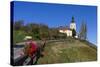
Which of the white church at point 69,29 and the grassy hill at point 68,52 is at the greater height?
the white church at point 69,29

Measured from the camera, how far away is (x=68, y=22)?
2416 millimetres

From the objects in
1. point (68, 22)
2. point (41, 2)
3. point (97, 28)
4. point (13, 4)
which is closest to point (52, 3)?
point (41, 2)

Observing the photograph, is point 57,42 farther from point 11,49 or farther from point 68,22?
point 11,49

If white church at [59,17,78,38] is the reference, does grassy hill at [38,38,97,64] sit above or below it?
below

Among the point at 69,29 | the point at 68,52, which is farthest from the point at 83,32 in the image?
the point at 68,52

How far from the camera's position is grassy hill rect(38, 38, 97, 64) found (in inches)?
92.4

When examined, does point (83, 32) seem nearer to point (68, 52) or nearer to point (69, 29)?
point (69, 29)

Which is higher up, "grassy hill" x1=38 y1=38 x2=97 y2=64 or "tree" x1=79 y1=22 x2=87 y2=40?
"tree" x1=79 y1=22 x2=87 y2=40

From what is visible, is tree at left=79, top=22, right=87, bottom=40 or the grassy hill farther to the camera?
tree at left=79, top=22, right=87, bottom=40

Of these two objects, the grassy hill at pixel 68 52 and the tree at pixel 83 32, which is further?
the tree at pixel 83 32

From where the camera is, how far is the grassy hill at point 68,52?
7.70 feet

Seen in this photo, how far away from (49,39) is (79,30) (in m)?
0.40

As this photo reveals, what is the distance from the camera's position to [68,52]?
7.99ft

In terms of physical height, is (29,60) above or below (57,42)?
below
